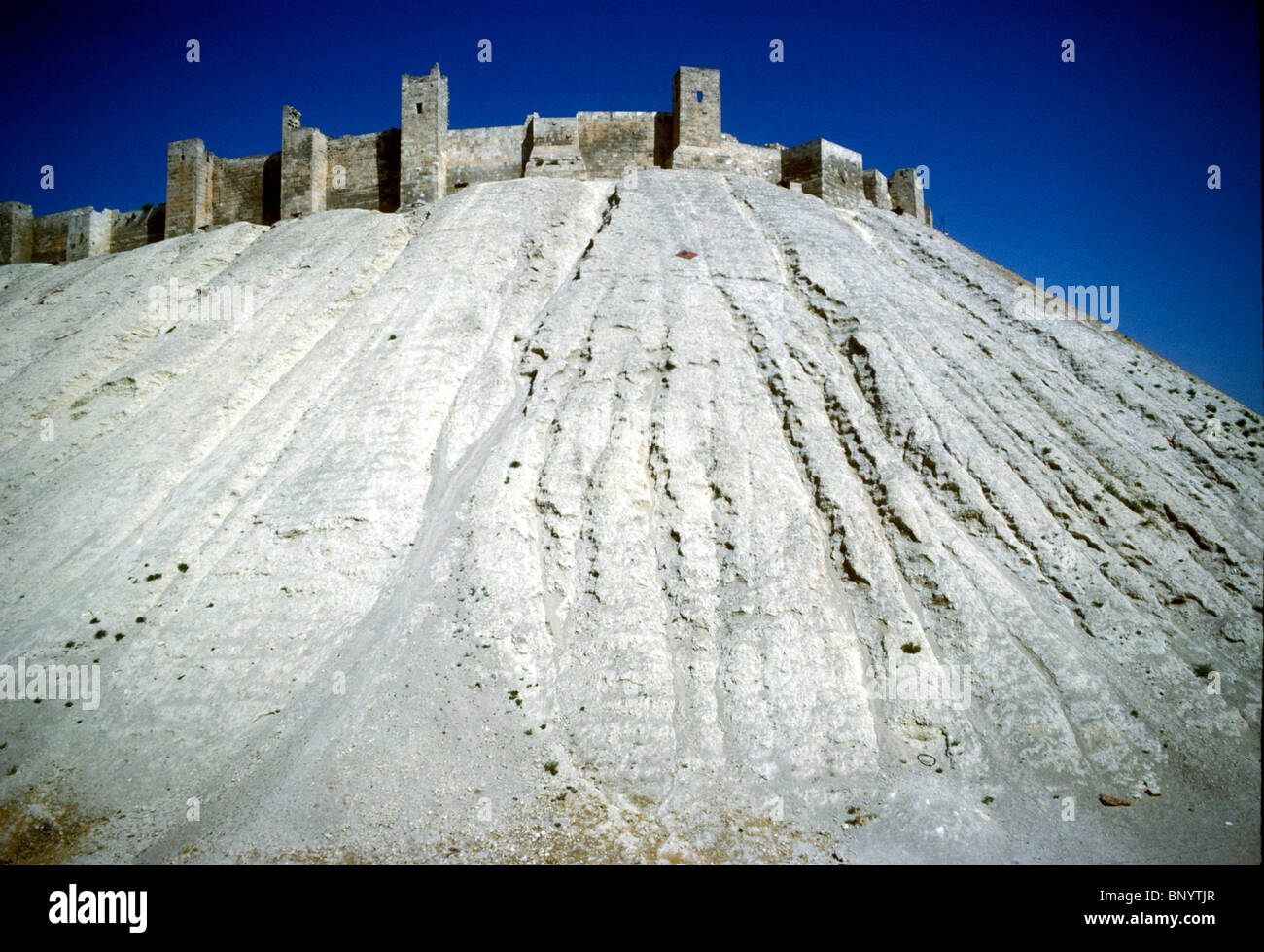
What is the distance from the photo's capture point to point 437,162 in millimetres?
24562

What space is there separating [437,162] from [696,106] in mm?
9275

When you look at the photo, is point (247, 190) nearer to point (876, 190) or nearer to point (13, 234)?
point (13, 234)

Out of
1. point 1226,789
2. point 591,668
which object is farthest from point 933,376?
point 591,668

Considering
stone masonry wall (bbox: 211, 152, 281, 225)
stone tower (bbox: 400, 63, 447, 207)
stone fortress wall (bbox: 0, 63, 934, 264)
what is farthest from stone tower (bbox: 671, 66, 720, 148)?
stone masonry wall (bbox: 211, 152, 281, 225)

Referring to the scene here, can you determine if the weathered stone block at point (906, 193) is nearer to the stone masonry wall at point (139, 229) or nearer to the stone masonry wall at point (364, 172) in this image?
the stone masonry wall at point (364, 172)

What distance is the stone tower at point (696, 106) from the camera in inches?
965

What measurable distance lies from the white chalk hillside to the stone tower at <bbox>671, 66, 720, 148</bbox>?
768 cm

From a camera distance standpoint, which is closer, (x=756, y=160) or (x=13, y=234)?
(x=756, y=160)

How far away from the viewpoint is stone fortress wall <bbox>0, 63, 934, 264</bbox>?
24656 millimetres

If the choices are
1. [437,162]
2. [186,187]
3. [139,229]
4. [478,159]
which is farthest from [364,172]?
[139,229]

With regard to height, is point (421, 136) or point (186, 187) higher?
point (421, 136)

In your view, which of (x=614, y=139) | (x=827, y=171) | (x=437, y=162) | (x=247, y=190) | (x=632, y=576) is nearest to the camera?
(x=632, y=576)

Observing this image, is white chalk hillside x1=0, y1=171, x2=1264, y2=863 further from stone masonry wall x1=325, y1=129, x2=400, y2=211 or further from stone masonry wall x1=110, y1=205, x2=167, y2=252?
stone masonry wall x1=110, y1=205, x2=167, y2=252
